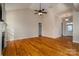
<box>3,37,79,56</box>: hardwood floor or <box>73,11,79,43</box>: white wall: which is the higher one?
<box>73,11,79,43</box>: white wall

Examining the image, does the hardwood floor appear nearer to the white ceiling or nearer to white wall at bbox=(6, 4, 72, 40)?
white wall at bbox=(6, 4, 72, 40)

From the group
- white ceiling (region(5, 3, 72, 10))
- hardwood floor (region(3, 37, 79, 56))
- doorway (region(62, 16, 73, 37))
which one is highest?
white ceiling (region(5, 3, 72, 10))

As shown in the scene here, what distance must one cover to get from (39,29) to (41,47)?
0.68 ft

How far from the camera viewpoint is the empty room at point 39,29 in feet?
6.36

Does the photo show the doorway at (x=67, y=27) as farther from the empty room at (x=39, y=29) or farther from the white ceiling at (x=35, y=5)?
the white ceiling at (x=35, y=5)

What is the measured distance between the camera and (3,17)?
195 cm

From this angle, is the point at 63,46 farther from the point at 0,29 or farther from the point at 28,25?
the point at 0,29

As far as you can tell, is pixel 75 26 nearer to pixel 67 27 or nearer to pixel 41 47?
pixel 67 27

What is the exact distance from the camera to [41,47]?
6.40 ft

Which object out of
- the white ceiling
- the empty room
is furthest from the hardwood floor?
the white ceiling

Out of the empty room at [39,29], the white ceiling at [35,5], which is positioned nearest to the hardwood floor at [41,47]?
the empty room at [39,29]

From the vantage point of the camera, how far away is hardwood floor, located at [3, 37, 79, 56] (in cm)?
194

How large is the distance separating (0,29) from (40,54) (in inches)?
21.1

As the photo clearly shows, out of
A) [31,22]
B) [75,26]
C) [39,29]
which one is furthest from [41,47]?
[75,26]
